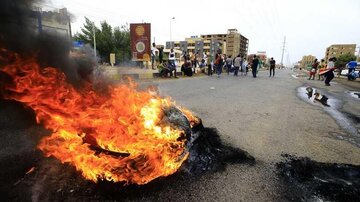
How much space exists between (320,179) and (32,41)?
14.3ft

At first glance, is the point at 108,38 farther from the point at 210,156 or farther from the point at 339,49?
the point at 339,49

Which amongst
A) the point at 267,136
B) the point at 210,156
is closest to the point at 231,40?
the point at 267,136

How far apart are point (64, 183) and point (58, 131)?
0.80 m

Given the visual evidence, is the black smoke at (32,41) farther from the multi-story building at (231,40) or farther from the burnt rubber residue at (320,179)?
the multi-story building at (231,40)

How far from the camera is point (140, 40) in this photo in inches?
655

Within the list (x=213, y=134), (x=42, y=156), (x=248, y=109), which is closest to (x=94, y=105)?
(x=42, y=156)

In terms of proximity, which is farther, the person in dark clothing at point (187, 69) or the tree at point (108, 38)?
the tree at point (108, 38)

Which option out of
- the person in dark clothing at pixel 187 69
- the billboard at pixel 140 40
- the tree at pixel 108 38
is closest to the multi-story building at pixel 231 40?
the tree at pixel 108 38

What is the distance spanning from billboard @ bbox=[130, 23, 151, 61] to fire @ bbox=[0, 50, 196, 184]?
45.2 ft

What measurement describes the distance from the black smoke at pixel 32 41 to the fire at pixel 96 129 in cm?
12

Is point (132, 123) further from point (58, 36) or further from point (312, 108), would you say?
point (312, 108)

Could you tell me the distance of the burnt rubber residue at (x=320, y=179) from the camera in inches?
103

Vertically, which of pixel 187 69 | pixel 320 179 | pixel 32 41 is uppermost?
pixel 32 41

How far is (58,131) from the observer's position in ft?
10.5
